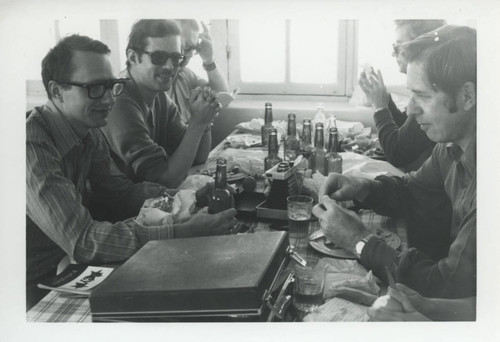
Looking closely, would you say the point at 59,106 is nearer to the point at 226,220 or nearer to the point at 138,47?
the point at 138,47

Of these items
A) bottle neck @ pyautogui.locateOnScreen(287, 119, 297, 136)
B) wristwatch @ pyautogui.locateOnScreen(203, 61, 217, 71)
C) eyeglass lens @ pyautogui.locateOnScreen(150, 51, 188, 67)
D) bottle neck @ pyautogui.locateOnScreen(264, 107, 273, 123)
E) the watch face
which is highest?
eyeglass lens @ pyautogui.locateOnScreen(150, 51, 188, 67)

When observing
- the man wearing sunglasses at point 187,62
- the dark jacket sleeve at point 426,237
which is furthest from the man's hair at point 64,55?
the dark jacket sleeve at point 426,237

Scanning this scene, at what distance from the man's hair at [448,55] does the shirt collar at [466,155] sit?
0.12 metres

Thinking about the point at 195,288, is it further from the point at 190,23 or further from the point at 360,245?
the point at 190,23

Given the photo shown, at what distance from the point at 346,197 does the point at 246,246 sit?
1.36 feet

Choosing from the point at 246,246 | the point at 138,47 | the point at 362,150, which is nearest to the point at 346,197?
the point at 246,246

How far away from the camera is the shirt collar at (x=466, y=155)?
1148 millimetres

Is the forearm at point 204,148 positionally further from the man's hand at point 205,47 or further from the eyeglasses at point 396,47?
the eyeglasses at point 396,47

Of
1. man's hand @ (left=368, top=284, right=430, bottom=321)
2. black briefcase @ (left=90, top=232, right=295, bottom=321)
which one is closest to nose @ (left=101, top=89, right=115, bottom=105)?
black briefcase @ (left=90, top=232, right=295, bottom=321)

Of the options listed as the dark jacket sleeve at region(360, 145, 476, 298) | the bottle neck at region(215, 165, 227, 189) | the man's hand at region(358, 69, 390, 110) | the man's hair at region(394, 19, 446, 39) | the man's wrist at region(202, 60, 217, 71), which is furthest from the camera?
the man's wrist at region(202, 60, 217, 71)

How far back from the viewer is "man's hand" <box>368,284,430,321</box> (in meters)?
0.94

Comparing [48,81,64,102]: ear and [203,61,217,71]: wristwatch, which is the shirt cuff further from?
[203,61,217,71]: wristwatch

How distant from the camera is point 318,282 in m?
0.93

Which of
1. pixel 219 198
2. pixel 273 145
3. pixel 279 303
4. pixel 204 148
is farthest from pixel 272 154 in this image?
pixel 279 303
